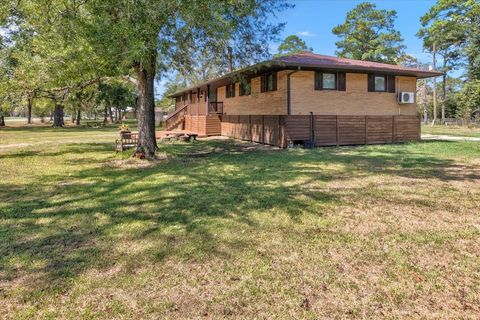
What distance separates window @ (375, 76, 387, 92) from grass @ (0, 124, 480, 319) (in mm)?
10425

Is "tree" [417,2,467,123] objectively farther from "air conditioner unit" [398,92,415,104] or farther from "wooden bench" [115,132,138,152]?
"wooden bench" [115,132,138,152]

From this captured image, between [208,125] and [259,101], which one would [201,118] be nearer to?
[208,125]

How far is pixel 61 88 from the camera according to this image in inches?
539

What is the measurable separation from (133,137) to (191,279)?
11921mm

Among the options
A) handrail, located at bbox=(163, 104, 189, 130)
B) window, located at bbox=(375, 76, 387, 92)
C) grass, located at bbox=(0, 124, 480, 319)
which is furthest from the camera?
handrail, located at bbox=(163, 104, 189, 130)

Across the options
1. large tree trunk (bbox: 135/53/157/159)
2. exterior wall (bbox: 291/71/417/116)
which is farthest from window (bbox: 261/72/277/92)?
large tree trunk (bbox: 135/53/157/159)

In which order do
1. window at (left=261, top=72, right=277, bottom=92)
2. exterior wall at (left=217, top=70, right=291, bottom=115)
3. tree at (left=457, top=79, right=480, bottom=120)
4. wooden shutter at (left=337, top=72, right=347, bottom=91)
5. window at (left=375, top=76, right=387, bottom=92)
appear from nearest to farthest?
exterior wall at (left=217, top=70, right=291, bottom=115) → wooden shutter at (left=337, top=72, right=347, bottom=91) → window at (left=261, top=72, right=277, bottom=92) → window at (left=375, top=76, right=387, bottom=92) → tree at (left=457, top=79, right=480, bottom=120)

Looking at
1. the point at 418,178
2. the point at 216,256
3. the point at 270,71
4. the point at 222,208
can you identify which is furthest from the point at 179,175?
the point at 270,71

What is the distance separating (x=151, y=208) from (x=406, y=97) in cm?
1604

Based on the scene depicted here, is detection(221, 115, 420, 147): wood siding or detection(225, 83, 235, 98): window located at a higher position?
detection(225, 83, 235, 98): window

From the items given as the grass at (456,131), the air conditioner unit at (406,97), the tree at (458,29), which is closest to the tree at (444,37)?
the tree at (458,29)

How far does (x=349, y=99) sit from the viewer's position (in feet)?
54.2

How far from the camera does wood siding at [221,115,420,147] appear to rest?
14930 mm

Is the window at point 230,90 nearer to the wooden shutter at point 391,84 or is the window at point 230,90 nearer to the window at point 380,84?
the window at point 380,84
